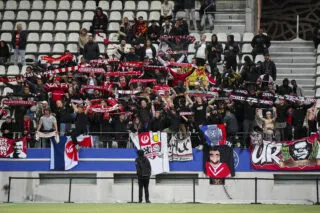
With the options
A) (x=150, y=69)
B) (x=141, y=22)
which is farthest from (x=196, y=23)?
(x=150, y=69)

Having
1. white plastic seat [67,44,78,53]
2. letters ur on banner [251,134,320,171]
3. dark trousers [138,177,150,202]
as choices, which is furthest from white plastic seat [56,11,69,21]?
dark trousers [138,177,150,202]

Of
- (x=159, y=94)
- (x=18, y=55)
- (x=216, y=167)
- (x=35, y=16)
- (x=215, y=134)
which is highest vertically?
(x=35, y=16)

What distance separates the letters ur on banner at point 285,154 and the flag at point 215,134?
0.94 metres

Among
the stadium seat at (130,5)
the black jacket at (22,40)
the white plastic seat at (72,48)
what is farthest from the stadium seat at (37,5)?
the black jacket at (22,40)

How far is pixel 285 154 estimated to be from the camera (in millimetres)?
30406

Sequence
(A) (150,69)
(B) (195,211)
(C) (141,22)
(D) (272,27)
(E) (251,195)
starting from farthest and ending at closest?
(D) (272,27) < (C) (141,22) < (A) (150,69) < (E) (251,195) < (B) (195,211)

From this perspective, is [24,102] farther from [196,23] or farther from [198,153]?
[196,23]

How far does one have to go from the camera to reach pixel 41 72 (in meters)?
34.0

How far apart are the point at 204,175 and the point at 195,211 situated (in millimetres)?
7590

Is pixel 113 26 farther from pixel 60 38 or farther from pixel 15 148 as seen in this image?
pixel 15 148

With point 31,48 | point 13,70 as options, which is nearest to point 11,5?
point 31,48

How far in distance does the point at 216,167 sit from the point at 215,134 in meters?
1.12

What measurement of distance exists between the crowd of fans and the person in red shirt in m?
0.65

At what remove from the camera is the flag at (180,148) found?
1210 inches
